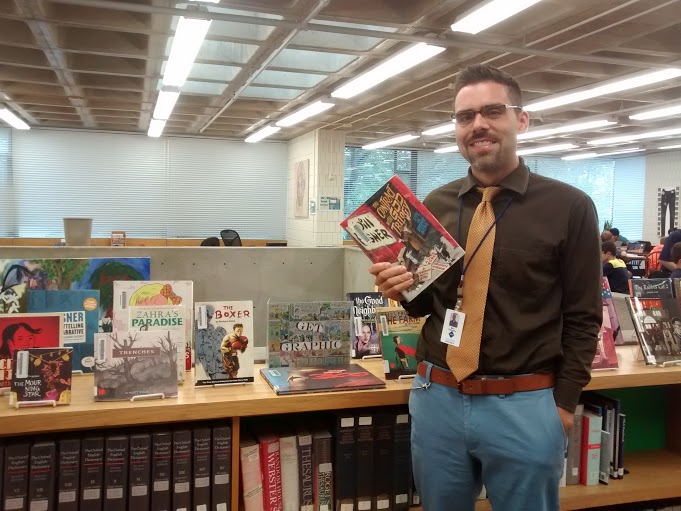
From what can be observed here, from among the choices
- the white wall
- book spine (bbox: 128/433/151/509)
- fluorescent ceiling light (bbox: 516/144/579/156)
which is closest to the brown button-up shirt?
book spine (bbox: 128/433/151/509)

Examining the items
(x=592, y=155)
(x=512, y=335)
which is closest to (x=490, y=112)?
(x=512, y=335)

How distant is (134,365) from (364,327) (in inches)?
41.2

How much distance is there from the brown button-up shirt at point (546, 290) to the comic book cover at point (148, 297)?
109 cm

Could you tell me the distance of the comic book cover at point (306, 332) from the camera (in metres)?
2.32

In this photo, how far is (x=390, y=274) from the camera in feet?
5.69

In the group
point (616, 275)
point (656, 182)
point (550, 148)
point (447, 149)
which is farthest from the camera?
point (656, 182)

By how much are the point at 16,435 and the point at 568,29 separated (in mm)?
4880

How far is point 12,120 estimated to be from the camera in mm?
10359

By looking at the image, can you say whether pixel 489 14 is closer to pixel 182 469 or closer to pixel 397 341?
pixel 397 341

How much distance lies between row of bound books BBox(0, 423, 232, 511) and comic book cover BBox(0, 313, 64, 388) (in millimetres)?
268

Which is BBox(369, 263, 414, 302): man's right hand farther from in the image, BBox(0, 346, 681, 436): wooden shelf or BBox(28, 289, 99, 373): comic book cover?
BBox(28, 289, 99, 373): comic book cover

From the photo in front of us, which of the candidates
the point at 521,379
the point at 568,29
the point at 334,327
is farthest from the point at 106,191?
the point at 521,379

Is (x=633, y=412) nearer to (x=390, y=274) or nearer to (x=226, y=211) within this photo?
(x=390, y=274)

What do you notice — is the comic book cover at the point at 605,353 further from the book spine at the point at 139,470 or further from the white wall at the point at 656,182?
the white wall at the point at 656,182
